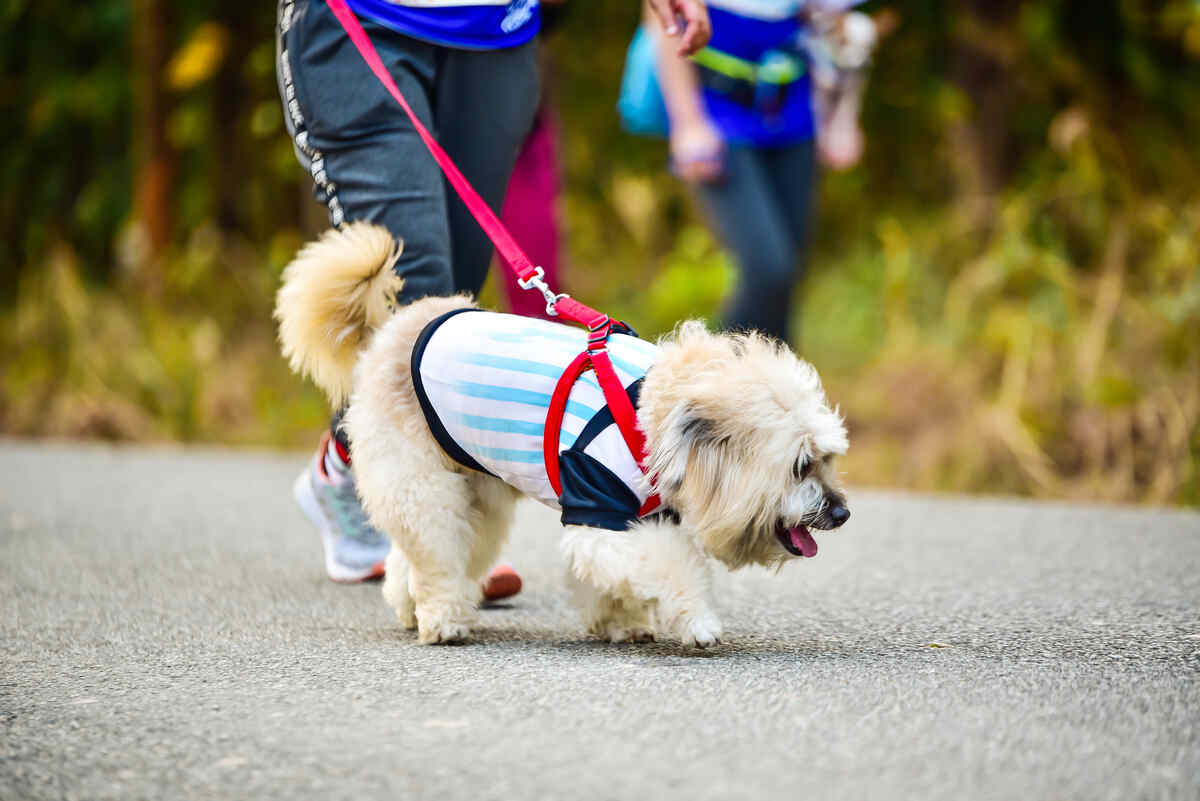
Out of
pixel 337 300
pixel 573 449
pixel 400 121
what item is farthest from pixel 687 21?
pixel 573 449

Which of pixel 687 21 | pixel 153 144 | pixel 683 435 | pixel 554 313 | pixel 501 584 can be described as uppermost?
pixel 687 21

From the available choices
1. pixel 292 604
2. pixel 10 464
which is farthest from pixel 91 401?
pixel 292 604

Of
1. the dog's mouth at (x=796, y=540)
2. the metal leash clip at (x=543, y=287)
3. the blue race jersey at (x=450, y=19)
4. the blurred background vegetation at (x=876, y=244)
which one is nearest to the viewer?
the dog's mouth at (x=796, y=540)

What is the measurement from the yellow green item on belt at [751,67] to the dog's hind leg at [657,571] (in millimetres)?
2439

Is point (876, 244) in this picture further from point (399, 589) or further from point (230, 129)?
point (399, 589)

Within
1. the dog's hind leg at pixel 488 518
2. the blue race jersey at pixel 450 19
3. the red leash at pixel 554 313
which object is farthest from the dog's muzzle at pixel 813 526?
the blue race jersey at pixel 450 19

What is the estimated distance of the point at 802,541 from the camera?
301cm

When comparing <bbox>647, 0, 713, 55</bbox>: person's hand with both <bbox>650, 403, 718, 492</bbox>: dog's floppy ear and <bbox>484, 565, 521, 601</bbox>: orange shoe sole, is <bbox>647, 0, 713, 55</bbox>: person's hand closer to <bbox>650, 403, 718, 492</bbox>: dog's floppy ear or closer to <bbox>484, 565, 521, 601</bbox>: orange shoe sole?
<bbox>650, 403, 718, 492</bbox>: dog's floppy ear

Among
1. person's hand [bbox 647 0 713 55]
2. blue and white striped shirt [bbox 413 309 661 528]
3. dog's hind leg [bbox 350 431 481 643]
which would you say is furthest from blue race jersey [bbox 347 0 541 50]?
dog's hind leg [bbox 350 431 481 643]

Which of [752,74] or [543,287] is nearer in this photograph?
[543,287]

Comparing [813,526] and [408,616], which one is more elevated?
[813,526]

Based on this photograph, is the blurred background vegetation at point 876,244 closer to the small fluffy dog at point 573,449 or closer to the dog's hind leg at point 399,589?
the small fluffy dog at point 573,449

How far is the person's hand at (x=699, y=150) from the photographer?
15.8ft

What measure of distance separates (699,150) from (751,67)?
43 centimetres
